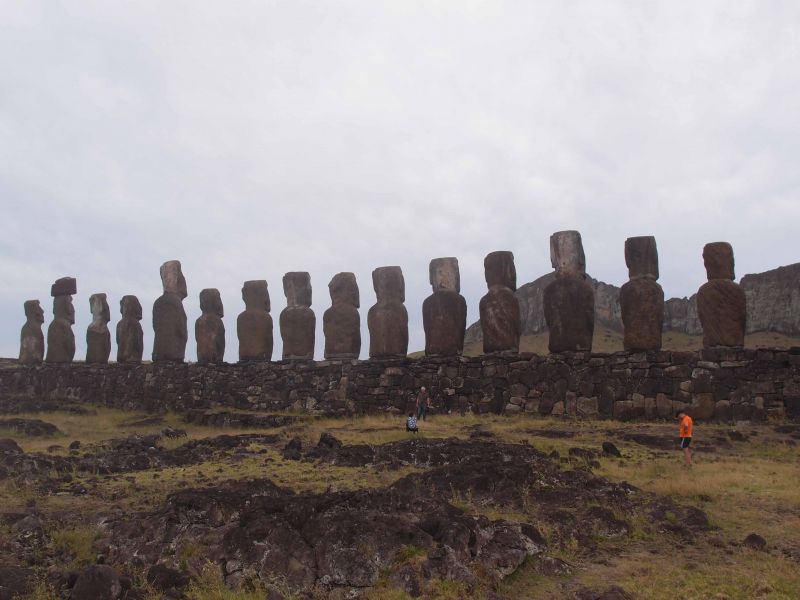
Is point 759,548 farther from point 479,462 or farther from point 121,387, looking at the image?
point 121,387

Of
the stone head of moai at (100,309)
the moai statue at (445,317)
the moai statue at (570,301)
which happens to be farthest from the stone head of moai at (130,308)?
the moai statue at (570,301)

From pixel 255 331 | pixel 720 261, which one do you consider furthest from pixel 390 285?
pixel 720 261

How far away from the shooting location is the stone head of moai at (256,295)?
2214 cm

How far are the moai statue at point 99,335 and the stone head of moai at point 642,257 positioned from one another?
18.8 m

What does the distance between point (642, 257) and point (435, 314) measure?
204 inches

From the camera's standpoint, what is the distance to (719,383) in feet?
49.2

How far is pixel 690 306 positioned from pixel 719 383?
19282 millimetres

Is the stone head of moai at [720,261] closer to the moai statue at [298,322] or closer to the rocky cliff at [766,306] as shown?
the moai statue at [298,322]

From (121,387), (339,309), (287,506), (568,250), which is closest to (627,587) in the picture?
(287,506)

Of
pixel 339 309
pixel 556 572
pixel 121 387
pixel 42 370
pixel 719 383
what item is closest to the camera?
pixel 556 572

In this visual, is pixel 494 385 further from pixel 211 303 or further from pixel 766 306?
pixel 766 306

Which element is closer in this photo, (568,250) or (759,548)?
(759,548)

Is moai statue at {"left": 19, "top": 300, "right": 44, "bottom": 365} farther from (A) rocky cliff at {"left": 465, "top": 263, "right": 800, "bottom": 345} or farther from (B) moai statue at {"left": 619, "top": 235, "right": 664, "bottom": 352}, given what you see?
(A) rocky cliff at {"left": 465, "top": 263, "right": 800, "bottom": 345}

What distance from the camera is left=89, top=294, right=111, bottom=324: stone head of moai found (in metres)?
26.8
